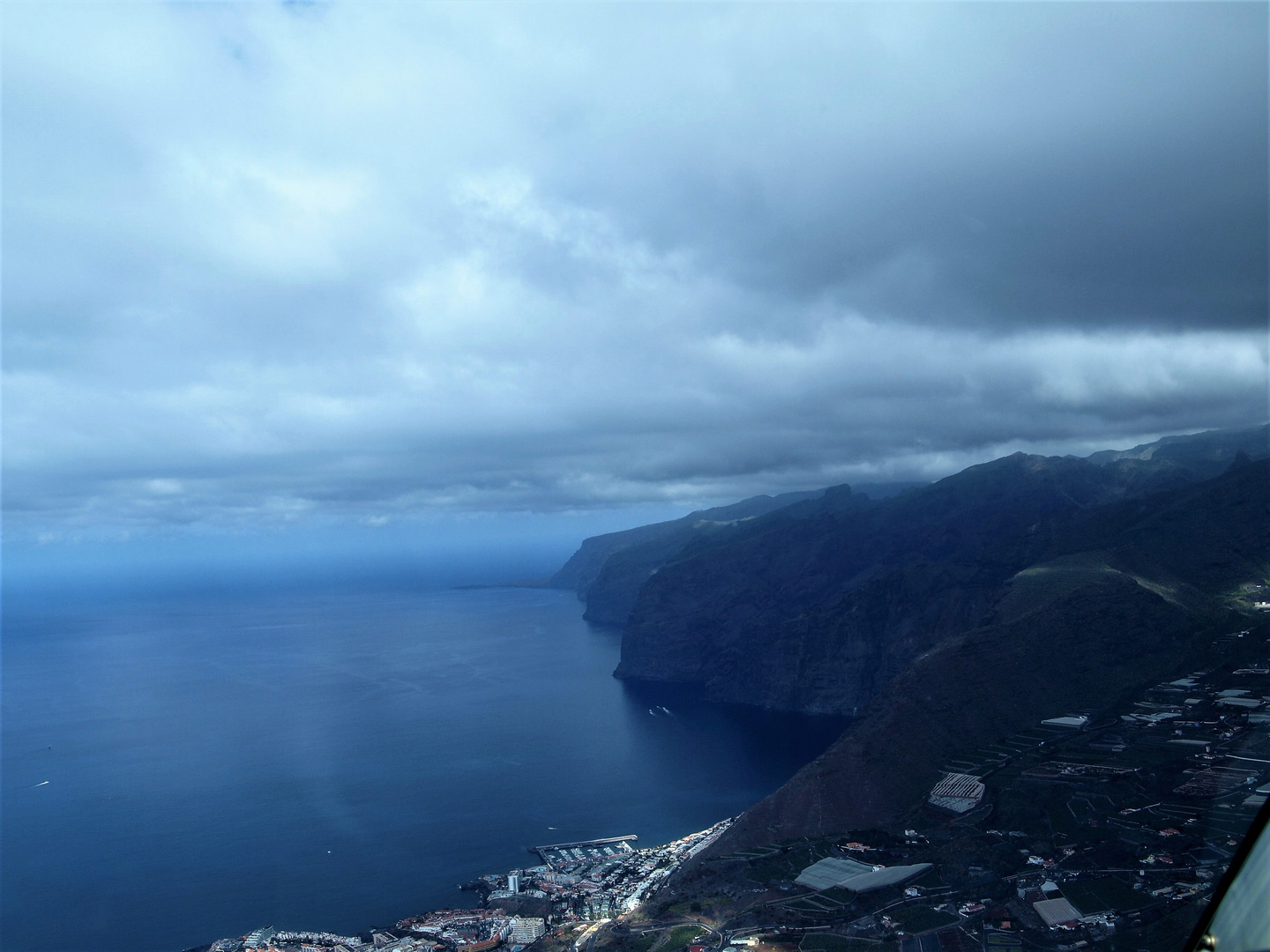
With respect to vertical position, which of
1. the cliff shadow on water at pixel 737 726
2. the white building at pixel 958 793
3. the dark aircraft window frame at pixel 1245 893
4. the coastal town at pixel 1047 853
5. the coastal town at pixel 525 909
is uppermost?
the dark aircraft window frame at pixel 1245 893

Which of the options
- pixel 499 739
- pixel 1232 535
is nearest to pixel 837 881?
pixel 499 739

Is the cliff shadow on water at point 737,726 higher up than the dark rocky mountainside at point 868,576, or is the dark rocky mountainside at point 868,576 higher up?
the dark rocky mountainside at point 868,576

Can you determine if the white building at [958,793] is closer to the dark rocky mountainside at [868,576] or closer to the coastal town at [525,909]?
the coastal town at [525,909]

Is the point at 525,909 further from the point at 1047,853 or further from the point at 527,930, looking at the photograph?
the point at 1047,853

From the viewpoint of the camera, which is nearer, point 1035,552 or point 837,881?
point 837,881

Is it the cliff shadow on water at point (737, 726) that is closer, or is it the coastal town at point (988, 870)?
the coastal town at point (988, 870)

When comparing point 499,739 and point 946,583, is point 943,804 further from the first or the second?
point 946,583

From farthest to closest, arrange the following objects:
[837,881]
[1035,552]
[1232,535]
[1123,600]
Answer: [1035,552] → [1232,535] → [1123,600] → [837,881]

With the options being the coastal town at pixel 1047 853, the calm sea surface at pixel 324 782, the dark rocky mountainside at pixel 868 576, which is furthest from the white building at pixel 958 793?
the dark rocky mountainside at pixel 868 576
